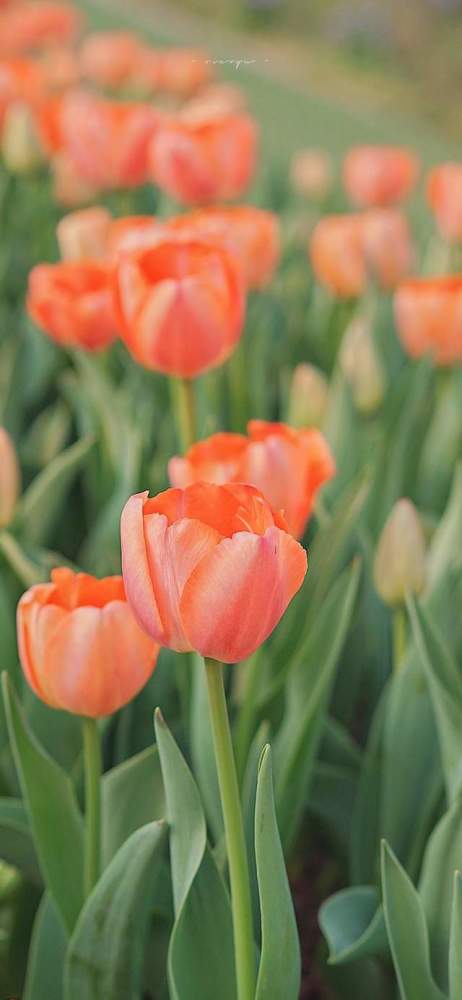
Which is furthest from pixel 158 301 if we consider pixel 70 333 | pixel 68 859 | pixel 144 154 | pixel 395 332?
pixel 144 154

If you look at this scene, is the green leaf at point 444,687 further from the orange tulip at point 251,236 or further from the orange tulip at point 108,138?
the orange tulip at point 108,138

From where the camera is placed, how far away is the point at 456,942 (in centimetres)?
64

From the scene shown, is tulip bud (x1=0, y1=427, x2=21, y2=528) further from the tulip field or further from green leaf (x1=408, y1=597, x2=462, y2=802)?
green leaf (x1=408, y1=597, x2=462, y2=802)

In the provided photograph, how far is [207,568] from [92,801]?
24 centimetres

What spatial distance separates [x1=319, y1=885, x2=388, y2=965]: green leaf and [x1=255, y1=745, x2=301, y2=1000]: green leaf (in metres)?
0.10

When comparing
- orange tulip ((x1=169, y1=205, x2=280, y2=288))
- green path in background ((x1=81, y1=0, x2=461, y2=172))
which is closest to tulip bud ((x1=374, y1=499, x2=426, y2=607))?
orange tulip ((x1=169, y1=205, x2=280, y2=288))

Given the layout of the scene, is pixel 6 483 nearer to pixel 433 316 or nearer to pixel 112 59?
pixel 433 316

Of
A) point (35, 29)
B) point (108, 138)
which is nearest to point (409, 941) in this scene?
point (108, 138)

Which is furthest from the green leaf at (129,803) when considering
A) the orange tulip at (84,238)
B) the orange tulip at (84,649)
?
the orange tulip at (84,238)

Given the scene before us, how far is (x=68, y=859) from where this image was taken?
2.57ft

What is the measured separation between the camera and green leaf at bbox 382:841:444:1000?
703mm

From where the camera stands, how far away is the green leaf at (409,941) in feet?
2.31

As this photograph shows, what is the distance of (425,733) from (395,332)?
0.73 m

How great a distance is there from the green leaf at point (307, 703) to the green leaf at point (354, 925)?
0.07 metres
